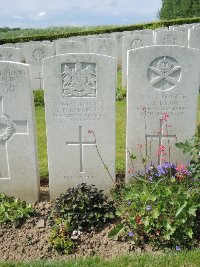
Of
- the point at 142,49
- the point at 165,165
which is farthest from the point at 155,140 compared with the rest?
the point at 142,49

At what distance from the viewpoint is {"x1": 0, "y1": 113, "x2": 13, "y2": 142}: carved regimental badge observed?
13.5 ft

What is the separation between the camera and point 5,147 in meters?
4.26

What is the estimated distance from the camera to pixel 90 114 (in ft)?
13.4

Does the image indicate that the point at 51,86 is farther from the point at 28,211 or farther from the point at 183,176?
the point at 183,176

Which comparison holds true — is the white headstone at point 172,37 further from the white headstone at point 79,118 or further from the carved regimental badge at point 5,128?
the carved regimental badge at point 5,128

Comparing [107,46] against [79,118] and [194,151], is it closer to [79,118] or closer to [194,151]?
[79,118]

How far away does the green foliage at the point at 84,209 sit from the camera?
3773 mm

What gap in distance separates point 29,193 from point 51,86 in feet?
4.63

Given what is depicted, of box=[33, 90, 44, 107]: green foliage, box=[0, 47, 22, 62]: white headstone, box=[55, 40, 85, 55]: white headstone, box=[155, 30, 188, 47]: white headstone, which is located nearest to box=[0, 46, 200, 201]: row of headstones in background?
box=[33, 90, 44, 107]: green foliage

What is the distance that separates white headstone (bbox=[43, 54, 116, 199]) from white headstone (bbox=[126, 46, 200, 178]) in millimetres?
273

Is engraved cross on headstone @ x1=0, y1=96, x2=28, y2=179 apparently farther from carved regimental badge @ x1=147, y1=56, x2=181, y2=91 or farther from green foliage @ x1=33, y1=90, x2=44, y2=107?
green foliage @ x1=33, y1=90, x2=44, y2=107

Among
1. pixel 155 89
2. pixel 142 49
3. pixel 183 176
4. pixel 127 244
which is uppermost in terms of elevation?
pixel 142 49

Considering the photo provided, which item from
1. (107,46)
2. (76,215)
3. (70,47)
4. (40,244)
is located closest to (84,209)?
(76,215)

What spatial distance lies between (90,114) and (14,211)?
4.69 ft
